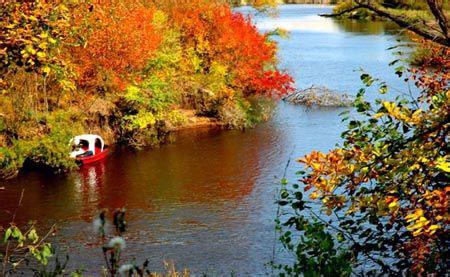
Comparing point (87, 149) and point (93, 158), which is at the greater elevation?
point (87, 149)

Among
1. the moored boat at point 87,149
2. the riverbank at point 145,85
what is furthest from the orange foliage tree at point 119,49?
the moored boat at point 87,149

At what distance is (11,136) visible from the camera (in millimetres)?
32812

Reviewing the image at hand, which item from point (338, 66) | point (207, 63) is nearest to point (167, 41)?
point (207, 63)

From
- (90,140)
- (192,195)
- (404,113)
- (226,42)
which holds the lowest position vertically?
(192,195)

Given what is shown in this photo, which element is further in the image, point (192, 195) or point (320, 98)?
point (320, 98)

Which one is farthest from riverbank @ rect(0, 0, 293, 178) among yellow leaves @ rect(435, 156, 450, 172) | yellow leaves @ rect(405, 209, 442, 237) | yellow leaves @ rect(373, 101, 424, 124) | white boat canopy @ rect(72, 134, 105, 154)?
yellow leaves @ rect(405, 209, 442, 237)

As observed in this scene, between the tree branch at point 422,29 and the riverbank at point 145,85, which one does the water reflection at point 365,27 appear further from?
the tree branch at point 422,29

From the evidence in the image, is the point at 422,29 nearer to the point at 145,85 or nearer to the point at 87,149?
the point at 87,149

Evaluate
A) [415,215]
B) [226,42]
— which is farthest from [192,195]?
[415,215]

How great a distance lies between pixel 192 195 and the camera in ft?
89.2

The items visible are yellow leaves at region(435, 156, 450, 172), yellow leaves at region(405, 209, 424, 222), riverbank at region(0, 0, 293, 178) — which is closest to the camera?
yellow leaves at region(435, 156, 450, 172)

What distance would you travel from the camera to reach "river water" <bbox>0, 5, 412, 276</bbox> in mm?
20938

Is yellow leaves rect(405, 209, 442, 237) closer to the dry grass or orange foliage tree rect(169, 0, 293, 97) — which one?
the dry grass

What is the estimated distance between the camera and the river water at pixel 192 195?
20.9 metres
